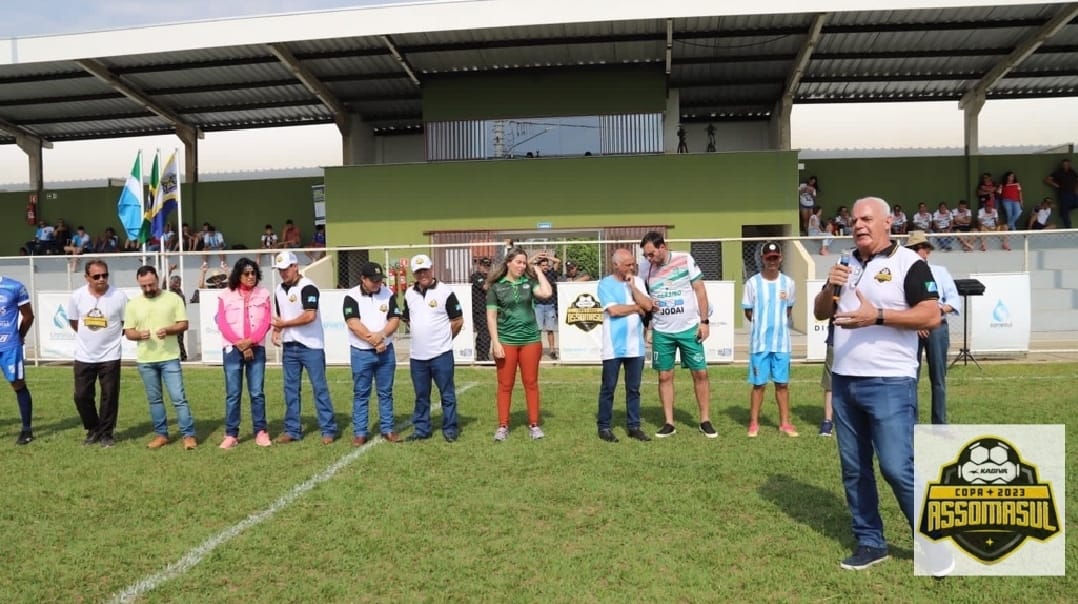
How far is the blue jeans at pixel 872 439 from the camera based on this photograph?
4.12m

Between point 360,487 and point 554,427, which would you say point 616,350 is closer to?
point 554,427

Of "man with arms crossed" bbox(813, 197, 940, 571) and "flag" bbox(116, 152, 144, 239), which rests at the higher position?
"flag" bbox(116, 152, 144, 239)

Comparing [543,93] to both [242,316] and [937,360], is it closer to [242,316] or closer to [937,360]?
[242,316]

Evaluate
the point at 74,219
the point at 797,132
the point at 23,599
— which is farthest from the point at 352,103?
the point at 23,599

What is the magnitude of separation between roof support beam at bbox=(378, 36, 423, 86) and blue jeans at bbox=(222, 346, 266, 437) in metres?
13.5

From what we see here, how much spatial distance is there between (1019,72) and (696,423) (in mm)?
20238

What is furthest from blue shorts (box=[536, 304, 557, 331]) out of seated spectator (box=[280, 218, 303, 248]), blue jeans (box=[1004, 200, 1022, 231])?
blue jeans (box=[1004, 200, 1022, 231])

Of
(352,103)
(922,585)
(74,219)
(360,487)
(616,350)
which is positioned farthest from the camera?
(74,219)

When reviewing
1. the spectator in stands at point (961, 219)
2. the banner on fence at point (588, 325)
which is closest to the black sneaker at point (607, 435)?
the banner on fence at point (588, 325)

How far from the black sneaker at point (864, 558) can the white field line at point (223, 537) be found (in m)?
3.75

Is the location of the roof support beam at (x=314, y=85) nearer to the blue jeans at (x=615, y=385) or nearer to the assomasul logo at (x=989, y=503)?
the blue jeans at (x=615, y=385)

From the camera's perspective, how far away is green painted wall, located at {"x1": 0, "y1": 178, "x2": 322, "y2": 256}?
25344 millimetres

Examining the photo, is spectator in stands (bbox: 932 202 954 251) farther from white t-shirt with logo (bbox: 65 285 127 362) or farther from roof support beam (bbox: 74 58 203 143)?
roof support beam (bbox: 74 58 203 143)

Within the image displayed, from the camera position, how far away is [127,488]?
20.9 feet
